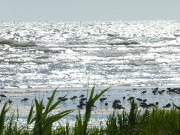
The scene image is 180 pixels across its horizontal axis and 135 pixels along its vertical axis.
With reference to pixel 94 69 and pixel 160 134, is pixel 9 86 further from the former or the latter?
pixel 160 134

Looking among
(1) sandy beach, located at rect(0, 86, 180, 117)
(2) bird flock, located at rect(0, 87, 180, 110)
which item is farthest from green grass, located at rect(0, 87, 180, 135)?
(2) bird flock, located at rect(0, 87, 180, 110)

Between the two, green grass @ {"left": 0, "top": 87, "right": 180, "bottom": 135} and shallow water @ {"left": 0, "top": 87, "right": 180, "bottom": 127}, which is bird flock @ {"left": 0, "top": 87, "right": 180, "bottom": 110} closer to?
shallow water @ {"left": 0, "top": 87, "right": 180, "bottom": 127}

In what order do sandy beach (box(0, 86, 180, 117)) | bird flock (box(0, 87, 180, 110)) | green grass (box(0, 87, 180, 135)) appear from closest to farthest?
1. green grass (box(0, 87, 180, 135))
2. bird flock (box(0, 87, 180, 110))
3. sandy beach (box(0, 86, 180, 117))

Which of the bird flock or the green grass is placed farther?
the bird flock

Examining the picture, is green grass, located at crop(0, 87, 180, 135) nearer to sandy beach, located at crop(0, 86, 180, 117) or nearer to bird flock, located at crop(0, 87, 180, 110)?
sandy beach, located at crop(0, 86, 180, 117)

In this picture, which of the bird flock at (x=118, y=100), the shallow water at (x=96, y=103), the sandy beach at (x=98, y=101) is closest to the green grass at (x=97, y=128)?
the shallow water at (x=96, y=103)

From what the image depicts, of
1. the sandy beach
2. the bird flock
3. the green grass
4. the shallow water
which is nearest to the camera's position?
the green grass

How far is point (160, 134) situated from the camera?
19.8 feet

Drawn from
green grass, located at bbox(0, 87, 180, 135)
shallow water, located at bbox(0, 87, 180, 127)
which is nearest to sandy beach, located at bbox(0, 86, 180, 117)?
shallow water, located at bbox(0, 87, 180, 127)

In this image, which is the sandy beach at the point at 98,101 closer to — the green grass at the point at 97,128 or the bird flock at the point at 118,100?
the bird flock at the point at 118,100

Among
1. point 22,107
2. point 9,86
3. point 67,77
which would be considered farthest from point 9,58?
point 22,107

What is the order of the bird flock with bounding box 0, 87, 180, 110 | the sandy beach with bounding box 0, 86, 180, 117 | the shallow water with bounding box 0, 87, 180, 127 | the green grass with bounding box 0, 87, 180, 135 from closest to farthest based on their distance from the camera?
the green grass with bounding box 0, 87, 180, 135, the shallow water with bounding box 0, 87, 180, 127, the bird flock with bounding box 0, 87, 180, 110, the sandy beach with bounding box 0, 86, 180, 117

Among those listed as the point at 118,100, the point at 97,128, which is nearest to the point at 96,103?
the point at 118,100

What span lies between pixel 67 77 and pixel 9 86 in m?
5.59
